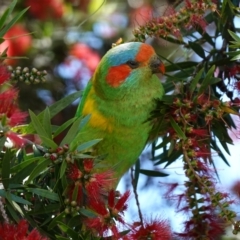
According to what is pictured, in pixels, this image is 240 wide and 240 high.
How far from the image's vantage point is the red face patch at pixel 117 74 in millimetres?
2055

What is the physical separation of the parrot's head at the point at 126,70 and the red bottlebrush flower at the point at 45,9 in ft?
3.90

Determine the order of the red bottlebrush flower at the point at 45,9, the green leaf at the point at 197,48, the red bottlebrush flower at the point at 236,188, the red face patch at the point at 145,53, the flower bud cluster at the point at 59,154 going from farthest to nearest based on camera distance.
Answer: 1. the red bottlebrush flower at the point at 45,9
2. the red face patch at the point at 145,53
3. the green leaf at the point at 197,48
4. the red bottlebrush flower at the point at 236,188
5. the flower bud cluster at the point at 59,154

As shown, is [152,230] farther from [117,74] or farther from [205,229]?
[117,74]

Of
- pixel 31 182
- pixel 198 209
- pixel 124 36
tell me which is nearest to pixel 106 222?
pixel 31 182

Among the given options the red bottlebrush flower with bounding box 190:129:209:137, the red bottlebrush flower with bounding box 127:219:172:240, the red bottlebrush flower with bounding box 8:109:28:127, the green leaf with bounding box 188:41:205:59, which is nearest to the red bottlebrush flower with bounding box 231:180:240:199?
the red bottlebrush flower with bounding box 190:129:209:137

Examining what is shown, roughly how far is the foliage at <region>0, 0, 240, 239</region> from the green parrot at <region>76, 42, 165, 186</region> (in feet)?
0.19

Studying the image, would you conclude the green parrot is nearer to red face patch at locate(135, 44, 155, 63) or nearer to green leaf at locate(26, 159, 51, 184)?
red face patch at locate(135, 44, 155, 63)

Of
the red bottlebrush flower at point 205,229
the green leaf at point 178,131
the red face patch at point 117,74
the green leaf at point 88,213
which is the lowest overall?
the red bottlebrush flower at point 205,229

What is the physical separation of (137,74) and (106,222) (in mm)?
790

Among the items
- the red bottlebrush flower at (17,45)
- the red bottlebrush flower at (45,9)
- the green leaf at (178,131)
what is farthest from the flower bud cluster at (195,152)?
the red bottlebrush flower at (45,9)

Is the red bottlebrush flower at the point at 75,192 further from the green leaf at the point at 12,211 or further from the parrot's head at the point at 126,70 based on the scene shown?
the parrot's head at the point at 126,70

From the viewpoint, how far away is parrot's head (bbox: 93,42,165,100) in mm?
1992

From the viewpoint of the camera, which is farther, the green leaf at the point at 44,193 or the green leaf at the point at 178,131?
the green leaf at the point at 178,131

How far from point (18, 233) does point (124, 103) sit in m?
0.85
